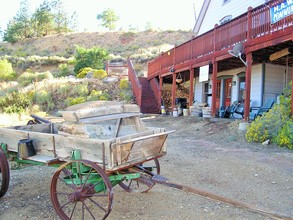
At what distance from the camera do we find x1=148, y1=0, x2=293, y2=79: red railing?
30.1 ft

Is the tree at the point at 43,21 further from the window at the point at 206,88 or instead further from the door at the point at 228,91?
the door at the point at 228,91

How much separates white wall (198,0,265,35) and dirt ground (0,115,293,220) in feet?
30.3

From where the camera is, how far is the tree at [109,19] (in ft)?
230

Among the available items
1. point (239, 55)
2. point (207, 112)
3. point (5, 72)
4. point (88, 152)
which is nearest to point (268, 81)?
point (207, 112)

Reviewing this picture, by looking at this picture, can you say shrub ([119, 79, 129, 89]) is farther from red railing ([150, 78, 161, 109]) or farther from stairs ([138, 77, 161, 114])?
stairs ([138, 77, 161, 114])

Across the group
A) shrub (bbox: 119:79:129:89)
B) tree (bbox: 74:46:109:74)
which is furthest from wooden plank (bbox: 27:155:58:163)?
tree (bbox: 74:46:109:74)

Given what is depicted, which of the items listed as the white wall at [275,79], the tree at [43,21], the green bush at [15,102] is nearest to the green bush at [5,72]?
the green bush at [15,102]

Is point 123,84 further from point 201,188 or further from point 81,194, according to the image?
point 81,194

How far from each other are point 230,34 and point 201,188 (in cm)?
817

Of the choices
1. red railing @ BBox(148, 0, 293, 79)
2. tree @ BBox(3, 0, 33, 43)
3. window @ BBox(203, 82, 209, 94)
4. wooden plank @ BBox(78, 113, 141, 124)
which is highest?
tree @ BBox(3, 0, 33, 43)

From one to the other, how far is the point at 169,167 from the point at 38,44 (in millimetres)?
57013

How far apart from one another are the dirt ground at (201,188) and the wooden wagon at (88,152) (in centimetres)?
40

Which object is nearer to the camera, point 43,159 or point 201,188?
point 43,159

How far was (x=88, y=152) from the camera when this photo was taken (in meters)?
3.23
